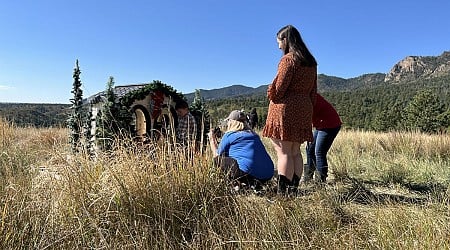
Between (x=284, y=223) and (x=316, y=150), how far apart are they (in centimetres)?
191

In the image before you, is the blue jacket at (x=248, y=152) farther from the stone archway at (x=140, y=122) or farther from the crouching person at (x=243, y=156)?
the stone archway at (x=140, y=122)

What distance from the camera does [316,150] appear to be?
13.5 ft

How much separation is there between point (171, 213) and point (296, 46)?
180 cm

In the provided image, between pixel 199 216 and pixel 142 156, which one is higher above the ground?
pixel 142 156

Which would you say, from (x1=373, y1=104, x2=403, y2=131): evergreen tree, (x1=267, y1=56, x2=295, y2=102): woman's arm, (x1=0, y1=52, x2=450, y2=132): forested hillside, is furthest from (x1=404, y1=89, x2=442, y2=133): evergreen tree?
(x1=267, y1=56, x2=295, y2=102): woman's arm

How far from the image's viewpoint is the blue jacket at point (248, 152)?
3.43 m

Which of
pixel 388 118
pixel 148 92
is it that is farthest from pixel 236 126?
pixel 388 118

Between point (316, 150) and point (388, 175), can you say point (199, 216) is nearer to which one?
point (316, 150)

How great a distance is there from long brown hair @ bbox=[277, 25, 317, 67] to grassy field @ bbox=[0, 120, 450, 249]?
1131 mm

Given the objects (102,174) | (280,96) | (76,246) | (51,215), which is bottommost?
(76,246)

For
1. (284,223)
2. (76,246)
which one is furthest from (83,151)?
(284,223)

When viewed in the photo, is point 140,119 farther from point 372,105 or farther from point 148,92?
point 372,105

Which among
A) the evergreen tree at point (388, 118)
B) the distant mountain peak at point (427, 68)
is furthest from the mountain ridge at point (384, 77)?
the evergreen tree at point (388, 118)

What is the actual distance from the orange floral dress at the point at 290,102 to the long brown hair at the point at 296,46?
0.17 feet
